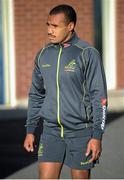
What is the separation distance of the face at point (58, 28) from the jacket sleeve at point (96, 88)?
8.5 inches

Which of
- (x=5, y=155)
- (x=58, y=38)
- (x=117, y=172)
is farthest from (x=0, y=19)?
(x=58, y=38)

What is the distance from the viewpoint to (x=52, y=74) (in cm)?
429

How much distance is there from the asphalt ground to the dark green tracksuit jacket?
274cm

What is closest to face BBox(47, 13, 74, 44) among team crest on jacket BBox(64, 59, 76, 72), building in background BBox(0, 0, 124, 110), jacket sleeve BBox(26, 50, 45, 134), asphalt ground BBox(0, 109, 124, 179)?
team crest on jacket BBox(64, 59, 76, 72)

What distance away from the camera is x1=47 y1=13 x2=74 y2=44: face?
427 cm

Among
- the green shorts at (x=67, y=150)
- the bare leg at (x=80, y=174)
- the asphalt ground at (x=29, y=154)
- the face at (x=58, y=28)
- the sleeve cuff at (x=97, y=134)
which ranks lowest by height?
the asphalt ground at (x=29, y=154)

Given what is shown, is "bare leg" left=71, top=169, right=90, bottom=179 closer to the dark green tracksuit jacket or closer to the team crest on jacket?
the dark green tracksuit jacket

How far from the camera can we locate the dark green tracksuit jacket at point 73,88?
4199mm

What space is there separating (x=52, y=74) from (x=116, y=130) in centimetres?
602

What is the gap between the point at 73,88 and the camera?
13.9ft

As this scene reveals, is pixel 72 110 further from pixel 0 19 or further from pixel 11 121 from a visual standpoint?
pixel 0 19

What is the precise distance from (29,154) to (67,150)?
4059 millimetres

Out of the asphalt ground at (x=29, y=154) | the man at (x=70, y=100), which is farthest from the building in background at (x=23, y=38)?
the man at (x=70, y=100)

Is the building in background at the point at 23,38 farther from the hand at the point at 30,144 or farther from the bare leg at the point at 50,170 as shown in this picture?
the bare leg at the point at 50,170
